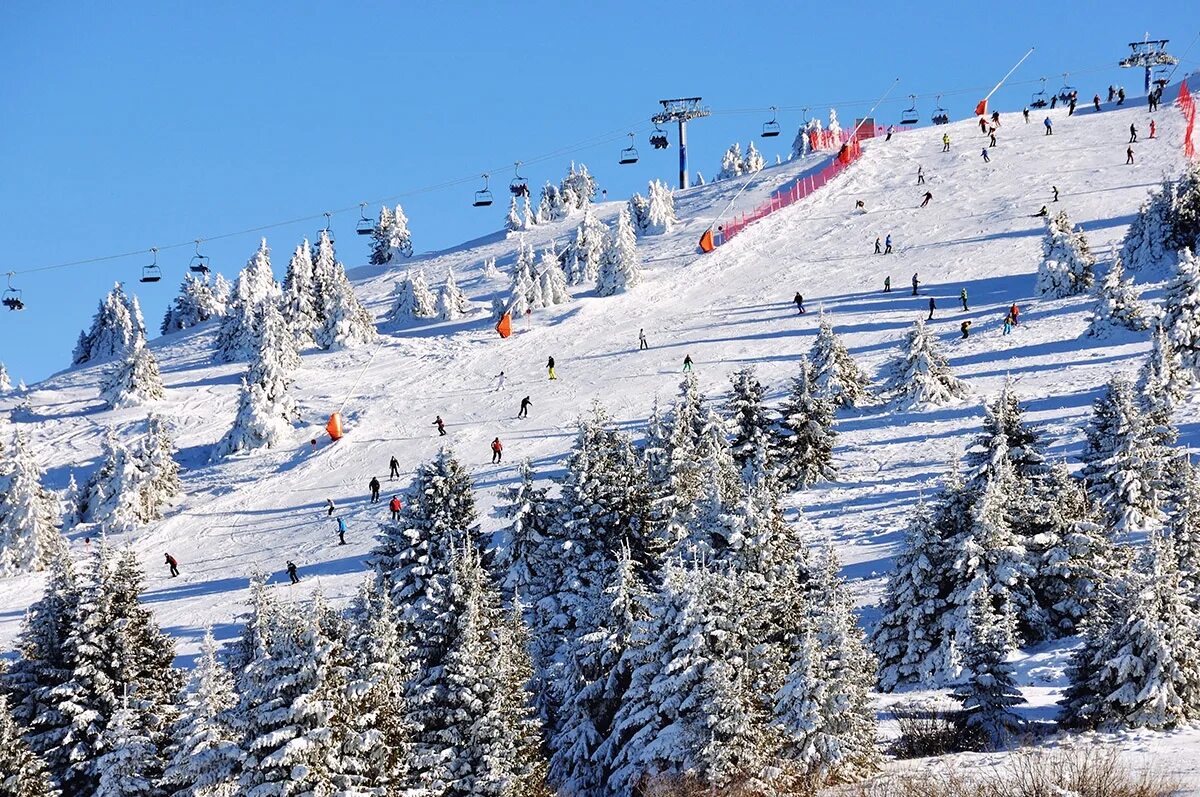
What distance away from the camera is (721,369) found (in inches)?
2341

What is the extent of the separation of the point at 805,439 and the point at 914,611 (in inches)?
576

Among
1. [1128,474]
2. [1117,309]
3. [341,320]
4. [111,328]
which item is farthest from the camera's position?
[111,328]

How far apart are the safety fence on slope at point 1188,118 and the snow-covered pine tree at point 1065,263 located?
24.8 m

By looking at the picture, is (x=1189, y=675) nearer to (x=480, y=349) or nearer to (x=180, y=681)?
(x=180, y=681)

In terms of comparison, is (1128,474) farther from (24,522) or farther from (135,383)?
(135,383)

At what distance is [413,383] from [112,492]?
54.8ft

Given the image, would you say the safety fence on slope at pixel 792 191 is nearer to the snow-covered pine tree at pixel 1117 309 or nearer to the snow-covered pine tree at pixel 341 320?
the snow-covered pine tree at pixel 341 320

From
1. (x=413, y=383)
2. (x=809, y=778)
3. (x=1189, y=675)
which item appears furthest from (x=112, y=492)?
(x=1189, y=675)

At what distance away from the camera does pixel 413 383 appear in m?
67.8

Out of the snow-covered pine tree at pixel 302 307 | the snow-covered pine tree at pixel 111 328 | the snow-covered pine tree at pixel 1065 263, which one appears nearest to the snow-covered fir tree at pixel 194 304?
the snow-covered pine tree at pixel 111 328

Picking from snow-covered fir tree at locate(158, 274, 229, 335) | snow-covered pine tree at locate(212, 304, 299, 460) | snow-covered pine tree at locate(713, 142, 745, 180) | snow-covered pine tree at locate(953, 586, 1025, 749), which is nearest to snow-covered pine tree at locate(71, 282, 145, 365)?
snow-covered fir tree at locate(158, 274, 229, 335)

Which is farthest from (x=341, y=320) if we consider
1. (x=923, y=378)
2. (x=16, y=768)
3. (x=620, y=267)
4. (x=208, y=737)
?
(x=208, y=737)

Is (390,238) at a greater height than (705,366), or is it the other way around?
(390,238)

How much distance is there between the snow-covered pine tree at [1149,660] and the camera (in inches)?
888
